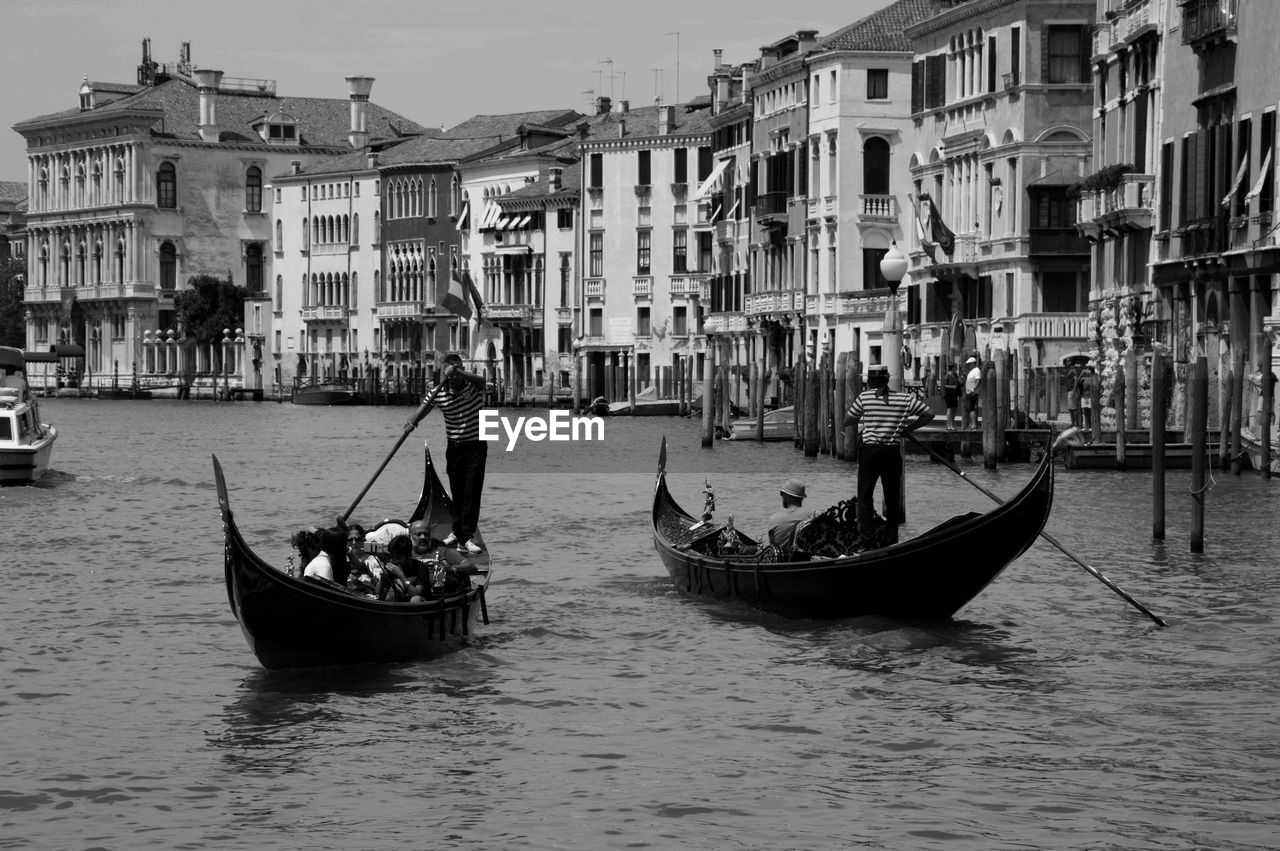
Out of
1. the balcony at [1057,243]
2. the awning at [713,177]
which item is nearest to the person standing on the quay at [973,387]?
the balcony at [1057,243]

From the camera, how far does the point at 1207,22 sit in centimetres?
2883

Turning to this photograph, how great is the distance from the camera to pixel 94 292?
320 ft

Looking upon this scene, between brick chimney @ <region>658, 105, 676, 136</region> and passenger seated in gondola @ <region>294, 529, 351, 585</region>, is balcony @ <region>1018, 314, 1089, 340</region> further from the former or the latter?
passenger seated in gondola @ <region>294, 529, 351, 585</region>

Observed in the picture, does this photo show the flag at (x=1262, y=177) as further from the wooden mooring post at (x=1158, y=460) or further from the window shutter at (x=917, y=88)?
the window shutter at (x=917, y=88)

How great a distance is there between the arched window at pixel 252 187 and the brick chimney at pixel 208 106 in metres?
1.85

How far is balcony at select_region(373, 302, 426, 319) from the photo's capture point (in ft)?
263

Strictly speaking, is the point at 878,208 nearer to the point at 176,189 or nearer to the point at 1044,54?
the point at 1044,54

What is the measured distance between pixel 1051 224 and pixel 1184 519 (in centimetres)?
1891

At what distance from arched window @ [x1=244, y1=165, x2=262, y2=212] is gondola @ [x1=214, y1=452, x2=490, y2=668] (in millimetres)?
83049

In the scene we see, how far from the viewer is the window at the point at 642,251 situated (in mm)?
67438

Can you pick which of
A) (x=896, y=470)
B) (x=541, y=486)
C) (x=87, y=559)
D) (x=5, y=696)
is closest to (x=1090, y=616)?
(x=896, y=470)

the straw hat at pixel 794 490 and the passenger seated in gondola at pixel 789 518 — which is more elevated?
the straw hat at pixel 794 490

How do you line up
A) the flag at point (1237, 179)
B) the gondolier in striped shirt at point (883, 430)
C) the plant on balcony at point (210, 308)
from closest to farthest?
the gondolier in striped shirt at point (883, 430)
the flag at point (1237, 179)
the plant on balcony at point (210, 308)

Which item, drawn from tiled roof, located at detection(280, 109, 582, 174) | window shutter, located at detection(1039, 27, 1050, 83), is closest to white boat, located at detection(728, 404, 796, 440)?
window shutter, located at detection(1039, 27, 1050, 83)
